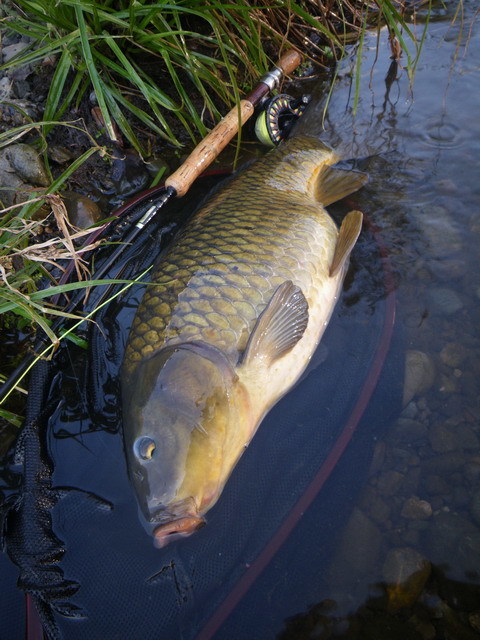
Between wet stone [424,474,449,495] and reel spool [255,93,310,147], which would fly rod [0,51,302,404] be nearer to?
reel spool [255,93,310,147]

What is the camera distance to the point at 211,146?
2.84 meters

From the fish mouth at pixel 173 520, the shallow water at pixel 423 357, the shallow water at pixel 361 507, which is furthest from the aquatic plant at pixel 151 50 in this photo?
the fish mouth at pixel 173 520

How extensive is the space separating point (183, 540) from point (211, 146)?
2097 mm

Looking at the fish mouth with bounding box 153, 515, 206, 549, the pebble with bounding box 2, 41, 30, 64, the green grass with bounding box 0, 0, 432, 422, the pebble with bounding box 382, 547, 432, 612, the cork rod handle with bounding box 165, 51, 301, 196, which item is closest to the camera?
the fish mouth with bounding box 153, 515, 206, 549

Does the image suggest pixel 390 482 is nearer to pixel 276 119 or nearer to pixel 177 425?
pixel 177 425

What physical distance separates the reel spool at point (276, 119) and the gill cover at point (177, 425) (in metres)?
1.84

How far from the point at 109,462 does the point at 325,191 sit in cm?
190

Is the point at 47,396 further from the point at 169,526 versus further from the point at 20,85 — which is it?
the point at 20,85

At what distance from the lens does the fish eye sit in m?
1.78

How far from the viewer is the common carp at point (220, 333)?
5.85 feet

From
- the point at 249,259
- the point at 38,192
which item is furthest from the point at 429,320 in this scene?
the point at 38,192

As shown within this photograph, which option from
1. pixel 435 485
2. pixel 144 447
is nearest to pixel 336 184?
pixel 435 485

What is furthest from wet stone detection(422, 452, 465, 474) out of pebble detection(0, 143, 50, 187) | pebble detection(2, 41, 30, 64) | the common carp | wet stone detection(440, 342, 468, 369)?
pebble detection(2, 41, 30, 64)

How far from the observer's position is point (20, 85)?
3.48 meters
